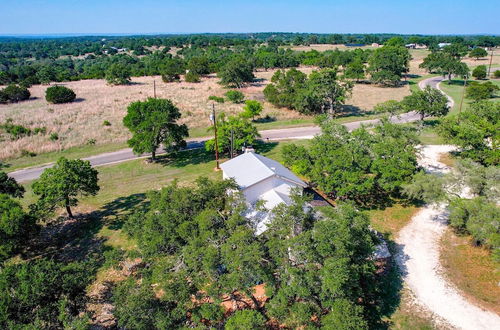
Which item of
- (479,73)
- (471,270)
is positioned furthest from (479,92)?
(471,270)

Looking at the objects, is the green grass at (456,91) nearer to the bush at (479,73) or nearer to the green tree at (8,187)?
the bush at (479,73)

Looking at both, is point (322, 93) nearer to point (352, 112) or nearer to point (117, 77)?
point (352, 112)

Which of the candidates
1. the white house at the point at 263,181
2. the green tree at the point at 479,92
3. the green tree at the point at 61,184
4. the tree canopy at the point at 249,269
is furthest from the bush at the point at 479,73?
the green tree at the point at 61,184

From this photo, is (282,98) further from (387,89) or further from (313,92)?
(387,89)

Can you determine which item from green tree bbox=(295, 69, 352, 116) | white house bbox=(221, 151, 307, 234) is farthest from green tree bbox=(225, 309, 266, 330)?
green tree bbox=(295, 69, 352, 116)

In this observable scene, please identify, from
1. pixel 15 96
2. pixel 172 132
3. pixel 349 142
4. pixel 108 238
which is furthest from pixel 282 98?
pixel 15 96

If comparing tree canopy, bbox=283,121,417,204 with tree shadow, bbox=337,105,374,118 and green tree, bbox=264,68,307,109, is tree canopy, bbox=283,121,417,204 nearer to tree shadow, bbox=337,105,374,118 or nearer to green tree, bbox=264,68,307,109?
tree shadow, bbox=337,105,374,118
